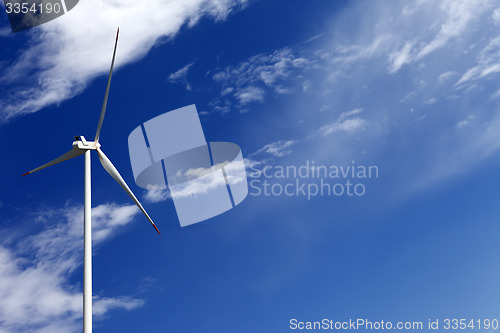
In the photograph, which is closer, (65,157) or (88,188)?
(88,188)

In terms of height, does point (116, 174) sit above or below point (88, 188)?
above

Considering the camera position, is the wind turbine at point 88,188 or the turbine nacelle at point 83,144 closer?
the wind turbine at point 88,188

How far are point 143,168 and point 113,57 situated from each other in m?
12.1

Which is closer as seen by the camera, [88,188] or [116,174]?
[88,188]

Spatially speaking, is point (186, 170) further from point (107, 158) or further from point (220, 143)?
point (107, 158)

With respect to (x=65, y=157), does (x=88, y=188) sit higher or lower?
lower

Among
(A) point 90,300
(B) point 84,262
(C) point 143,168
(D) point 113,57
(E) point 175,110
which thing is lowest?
(A) point 90,300

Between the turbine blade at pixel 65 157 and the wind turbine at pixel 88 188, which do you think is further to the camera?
the turbine blade at pixel 65 157

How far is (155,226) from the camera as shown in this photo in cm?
5766

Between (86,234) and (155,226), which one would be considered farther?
(155,226)

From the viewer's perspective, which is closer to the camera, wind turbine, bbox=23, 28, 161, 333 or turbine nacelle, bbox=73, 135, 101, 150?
wind turbine, bbox=23, 28, 161, 333

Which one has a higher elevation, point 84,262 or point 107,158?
point 107,158

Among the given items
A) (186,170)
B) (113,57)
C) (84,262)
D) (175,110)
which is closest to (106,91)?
(113,57)

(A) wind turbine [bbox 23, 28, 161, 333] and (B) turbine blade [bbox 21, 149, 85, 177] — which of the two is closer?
(A) wind turbine [bbox 23, 28, 161, 333]
